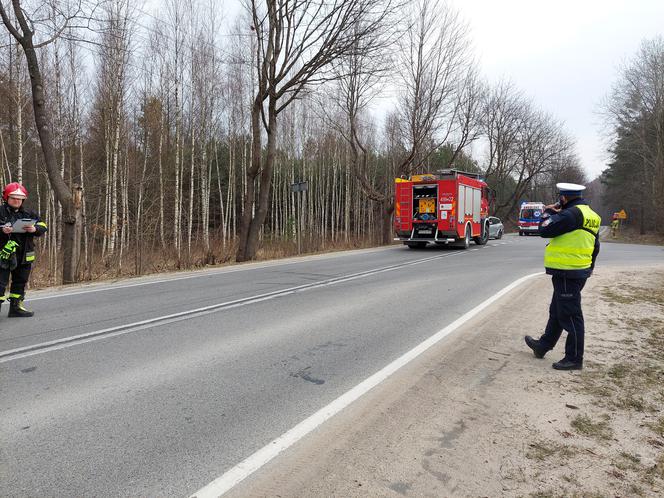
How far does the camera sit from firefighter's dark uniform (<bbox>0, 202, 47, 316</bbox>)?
6000mm

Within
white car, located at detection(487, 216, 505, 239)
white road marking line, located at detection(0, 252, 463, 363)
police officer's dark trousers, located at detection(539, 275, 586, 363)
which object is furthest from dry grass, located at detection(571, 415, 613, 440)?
white car, located at detection(487, 216, 505, 239)

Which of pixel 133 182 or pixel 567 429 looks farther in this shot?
pixel 133 182

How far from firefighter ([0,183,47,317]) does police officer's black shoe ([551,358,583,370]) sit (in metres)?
6.72

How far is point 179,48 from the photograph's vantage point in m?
20.4

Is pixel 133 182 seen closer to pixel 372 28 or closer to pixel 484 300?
pixel 372 28

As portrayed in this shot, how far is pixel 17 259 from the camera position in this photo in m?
6.20

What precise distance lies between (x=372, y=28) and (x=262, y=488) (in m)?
15.8

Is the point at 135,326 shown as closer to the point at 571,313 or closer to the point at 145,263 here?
the point at 571,313

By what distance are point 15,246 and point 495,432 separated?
256 inches

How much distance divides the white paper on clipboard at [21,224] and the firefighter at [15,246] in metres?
0.03

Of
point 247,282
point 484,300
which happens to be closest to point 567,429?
point 484,300

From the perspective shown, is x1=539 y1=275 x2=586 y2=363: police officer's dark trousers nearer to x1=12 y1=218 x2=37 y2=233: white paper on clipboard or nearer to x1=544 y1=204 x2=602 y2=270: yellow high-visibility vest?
x1=544 y1=204 x2=602 y2=270: yellow high-visibility vest

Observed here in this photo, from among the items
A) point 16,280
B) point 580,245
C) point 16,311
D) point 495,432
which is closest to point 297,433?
point 495,432

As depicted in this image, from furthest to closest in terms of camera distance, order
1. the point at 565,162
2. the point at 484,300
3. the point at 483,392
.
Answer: the point at 565,162, the point at 484,300, the point at 483,392
